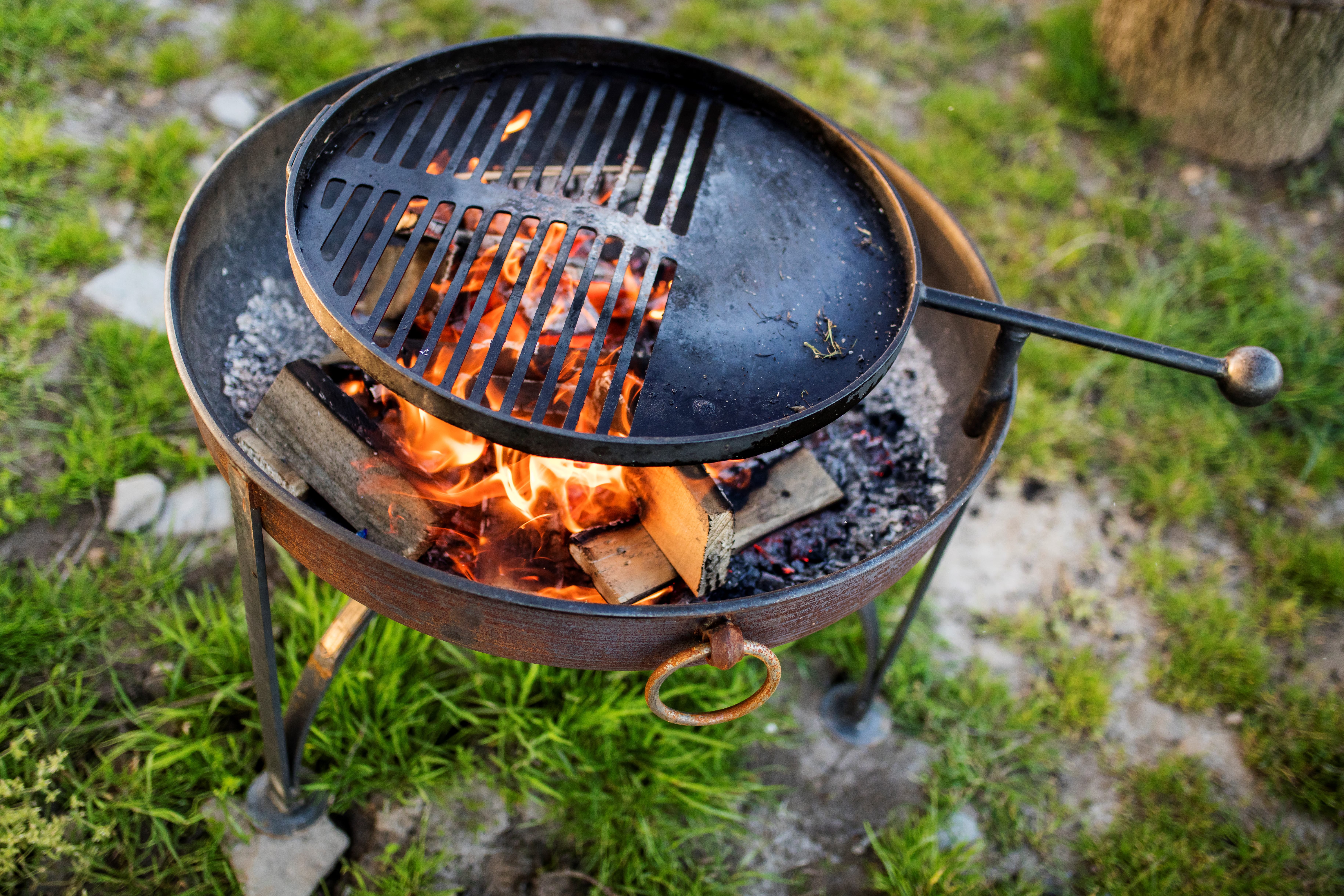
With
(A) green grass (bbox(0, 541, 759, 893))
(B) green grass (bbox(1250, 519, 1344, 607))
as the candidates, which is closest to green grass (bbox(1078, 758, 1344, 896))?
(B) green grass (bbox(1250, 519, 1344, 607))

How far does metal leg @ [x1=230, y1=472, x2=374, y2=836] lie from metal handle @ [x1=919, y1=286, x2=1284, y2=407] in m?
1.21

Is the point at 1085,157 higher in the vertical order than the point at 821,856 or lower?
higher

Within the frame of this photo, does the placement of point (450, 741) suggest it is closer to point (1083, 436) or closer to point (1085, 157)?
point (1083, 436)

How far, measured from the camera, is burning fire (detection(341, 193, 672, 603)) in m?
1.56

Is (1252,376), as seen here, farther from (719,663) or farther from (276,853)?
(276,853)

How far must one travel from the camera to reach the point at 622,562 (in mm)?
1542

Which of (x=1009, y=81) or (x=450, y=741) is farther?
(x=1009, y=81)

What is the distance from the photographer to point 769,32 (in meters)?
4.10

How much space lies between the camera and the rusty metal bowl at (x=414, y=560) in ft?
4.14

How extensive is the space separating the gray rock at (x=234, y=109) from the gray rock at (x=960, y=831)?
3373 millimetres

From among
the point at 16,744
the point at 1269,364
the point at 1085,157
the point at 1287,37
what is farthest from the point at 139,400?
the point at 1287,37

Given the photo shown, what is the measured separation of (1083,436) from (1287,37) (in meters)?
1.95

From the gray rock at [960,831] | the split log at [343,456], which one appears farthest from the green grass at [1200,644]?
the split log at [343,456]

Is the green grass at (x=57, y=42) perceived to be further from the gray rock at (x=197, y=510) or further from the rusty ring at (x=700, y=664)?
the rusty ring at (x=700, y=664)
